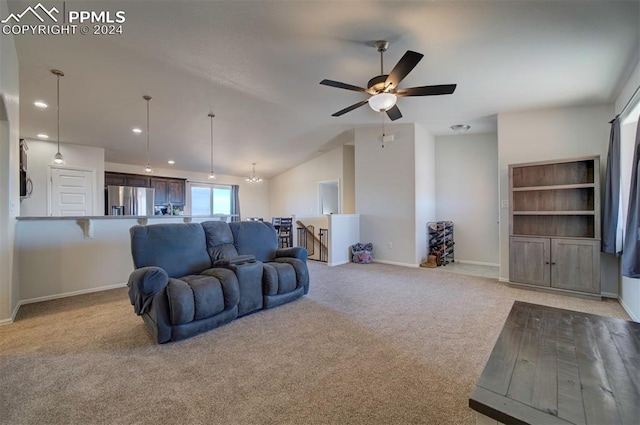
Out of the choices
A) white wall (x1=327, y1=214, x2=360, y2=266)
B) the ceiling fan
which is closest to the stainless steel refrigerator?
white wall (x1=327, y1=214, x2=360, y2=266)

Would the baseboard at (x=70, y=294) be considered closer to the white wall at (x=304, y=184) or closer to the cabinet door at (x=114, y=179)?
the cabinet door at (x=114, y=179)

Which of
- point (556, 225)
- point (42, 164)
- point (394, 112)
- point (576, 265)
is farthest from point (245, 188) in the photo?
point (576, 265)

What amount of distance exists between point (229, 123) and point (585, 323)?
5691mm

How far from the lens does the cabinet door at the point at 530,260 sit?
3764 mm

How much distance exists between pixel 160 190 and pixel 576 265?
29.3 feet

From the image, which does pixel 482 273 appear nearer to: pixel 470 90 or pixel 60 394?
pixel 470 90

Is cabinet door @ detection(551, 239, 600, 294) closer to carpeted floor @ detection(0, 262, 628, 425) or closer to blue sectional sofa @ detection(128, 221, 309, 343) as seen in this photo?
carpeted floor @ detection(0, 262, 628, 425)

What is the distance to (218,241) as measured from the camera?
3.38 metres

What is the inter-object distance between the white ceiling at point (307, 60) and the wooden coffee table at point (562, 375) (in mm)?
2433

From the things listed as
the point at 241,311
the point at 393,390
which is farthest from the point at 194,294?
the point at 393,390

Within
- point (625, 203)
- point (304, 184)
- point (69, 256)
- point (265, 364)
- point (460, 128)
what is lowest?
point (265, 364)

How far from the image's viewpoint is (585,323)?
163cm

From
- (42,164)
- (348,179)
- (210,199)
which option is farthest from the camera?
(210,199)

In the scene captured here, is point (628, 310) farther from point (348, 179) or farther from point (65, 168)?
point (65, 168)
